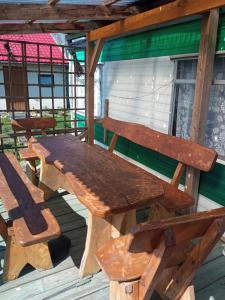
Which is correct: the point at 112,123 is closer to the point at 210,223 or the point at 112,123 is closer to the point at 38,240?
the point at 38,240

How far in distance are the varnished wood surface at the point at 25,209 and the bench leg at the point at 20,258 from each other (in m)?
0.23

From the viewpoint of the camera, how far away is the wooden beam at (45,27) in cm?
392

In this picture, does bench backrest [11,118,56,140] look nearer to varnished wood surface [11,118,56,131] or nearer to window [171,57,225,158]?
varnished wood surface [11,118,56,131]

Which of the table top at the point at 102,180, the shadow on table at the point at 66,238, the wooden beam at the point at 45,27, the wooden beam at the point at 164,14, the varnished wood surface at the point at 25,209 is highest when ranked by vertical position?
the wooden beam at the point at 45,27

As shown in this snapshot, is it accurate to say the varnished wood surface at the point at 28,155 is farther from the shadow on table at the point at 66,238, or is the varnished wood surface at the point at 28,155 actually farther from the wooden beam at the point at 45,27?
the wooden beam at the point at 45,27

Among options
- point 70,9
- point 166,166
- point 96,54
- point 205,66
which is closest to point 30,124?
point 96,54

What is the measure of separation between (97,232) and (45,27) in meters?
3.27

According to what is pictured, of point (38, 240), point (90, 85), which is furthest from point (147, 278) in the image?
point (90, 85)

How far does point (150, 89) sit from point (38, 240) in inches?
114

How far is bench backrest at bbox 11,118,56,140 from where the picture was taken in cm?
378

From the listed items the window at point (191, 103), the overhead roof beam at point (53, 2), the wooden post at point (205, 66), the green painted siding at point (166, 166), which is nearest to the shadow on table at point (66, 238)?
the green painted siding at point (166, 166)

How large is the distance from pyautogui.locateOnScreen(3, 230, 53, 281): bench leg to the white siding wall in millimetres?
2299

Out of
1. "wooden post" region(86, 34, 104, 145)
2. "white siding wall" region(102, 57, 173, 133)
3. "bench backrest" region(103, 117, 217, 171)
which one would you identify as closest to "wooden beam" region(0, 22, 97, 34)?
"wooden post" region(86, 34, 104, 145)

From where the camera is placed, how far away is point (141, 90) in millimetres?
4176
